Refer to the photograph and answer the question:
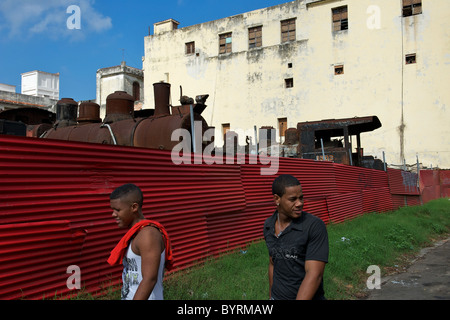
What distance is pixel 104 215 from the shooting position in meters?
4.55

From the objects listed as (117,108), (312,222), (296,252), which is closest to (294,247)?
(296,252)

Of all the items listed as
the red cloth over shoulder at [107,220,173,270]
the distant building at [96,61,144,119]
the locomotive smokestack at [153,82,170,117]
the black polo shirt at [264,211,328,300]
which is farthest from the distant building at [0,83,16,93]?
the black polo shirt at [264,211,328,300]

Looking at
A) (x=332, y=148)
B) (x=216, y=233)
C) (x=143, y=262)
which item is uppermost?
(x=332, y=148)

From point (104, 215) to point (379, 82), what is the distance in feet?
81.5

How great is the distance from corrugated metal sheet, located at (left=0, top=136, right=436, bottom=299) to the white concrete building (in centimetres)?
2071

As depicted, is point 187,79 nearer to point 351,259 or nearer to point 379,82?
point 379,82

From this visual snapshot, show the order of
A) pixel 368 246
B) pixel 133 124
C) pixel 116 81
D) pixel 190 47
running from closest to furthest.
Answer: pixel 368 246
pixel 133 124
pixel 190 47
pixel 116 81

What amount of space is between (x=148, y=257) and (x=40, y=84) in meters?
47.8

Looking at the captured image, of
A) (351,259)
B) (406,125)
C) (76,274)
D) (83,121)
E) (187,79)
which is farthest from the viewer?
(187,79)

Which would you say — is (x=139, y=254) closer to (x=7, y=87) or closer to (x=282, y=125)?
(x=282, y=125)

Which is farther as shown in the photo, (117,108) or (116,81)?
(116,81)

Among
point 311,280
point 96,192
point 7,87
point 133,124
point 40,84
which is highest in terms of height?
point 40,84

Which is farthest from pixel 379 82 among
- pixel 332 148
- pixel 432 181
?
pixel 332 148

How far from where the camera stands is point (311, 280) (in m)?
2.46
